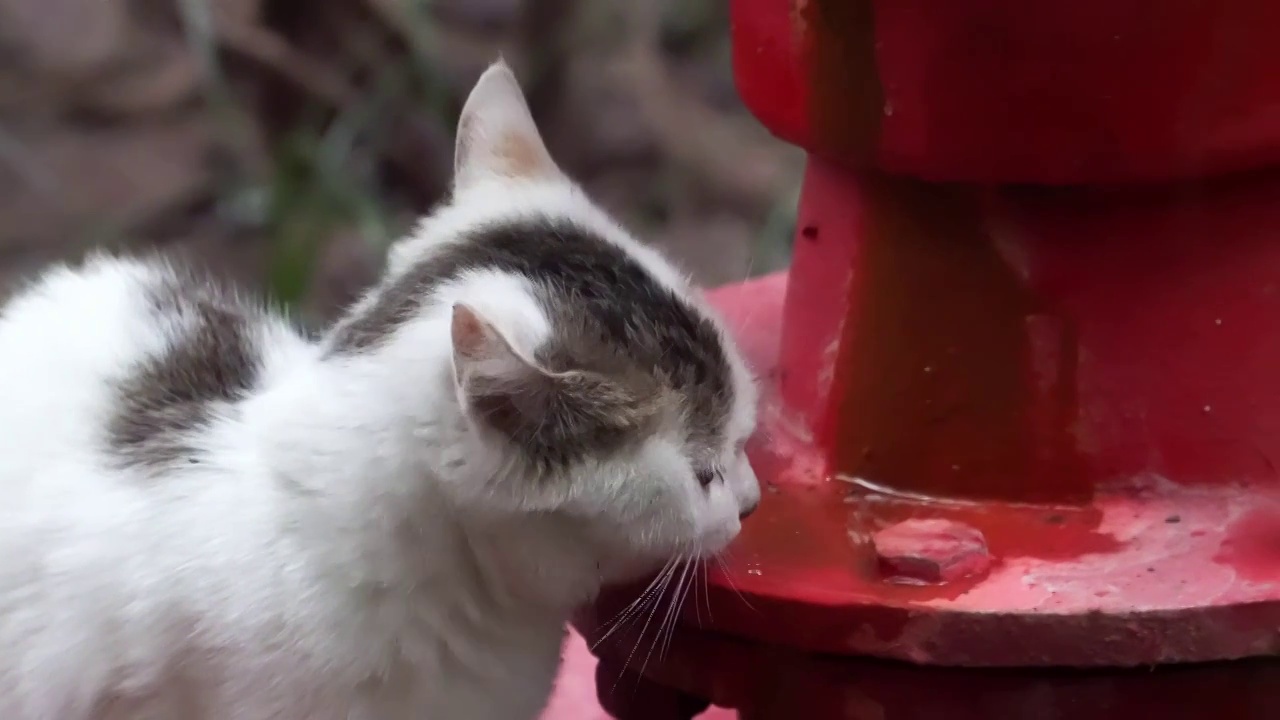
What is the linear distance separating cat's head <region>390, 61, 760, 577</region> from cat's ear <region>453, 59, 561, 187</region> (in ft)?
0.05

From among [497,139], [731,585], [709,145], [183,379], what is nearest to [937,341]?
[731,585]

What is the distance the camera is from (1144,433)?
783 millimetres

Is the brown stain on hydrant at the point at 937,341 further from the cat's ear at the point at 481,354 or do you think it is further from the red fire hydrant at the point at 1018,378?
the cat's ear at the point at 481,354

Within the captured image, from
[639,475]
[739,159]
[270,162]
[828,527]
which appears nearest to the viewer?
[639,475]

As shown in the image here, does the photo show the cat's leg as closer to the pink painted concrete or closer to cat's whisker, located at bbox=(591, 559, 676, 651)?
cat's whisker, located at bbox=(591, 559, 676, 651)

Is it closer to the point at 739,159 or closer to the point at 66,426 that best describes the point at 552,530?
the point at 66,426

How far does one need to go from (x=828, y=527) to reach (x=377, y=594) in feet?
0.88

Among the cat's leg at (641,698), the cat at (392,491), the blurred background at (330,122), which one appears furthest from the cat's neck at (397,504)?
the blurred background at (330,122)

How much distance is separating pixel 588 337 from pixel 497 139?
24 centimetres

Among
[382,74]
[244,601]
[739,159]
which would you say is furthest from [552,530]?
[739,159]

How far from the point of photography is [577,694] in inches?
45.7

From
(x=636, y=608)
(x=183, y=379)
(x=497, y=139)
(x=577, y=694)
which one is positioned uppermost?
(x=497, y=139)

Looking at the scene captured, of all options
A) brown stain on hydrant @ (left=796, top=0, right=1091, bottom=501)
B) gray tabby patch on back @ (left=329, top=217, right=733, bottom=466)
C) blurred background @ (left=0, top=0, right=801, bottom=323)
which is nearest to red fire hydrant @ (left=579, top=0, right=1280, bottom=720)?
brown stain on hydrant @ (left=796, top=0, right=1091, bottom=501)

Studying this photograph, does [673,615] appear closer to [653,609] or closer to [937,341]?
[653,609]
